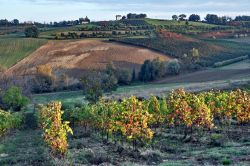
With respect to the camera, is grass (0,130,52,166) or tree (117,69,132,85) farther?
tree (117,69,132,85)

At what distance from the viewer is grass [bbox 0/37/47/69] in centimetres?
13875

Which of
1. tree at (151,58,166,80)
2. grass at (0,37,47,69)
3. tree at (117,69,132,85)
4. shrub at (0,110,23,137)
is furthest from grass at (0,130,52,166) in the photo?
grass at (0,37,47,69)

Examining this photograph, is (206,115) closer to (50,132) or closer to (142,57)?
(50,132)

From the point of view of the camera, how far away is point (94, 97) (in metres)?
93.2

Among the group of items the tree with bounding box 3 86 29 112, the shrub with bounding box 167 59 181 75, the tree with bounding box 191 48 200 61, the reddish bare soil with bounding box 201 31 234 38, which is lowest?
the tree with bounding box 3 86 29 112

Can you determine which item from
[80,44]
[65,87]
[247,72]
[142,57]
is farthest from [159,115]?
[80,44]

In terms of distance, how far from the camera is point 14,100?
307 ft

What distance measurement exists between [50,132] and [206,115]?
20.5 metres

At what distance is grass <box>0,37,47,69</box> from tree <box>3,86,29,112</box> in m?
39.7

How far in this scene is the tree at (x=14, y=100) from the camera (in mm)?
93438

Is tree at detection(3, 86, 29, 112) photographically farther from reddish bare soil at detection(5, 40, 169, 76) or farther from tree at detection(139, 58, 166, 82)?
tree at detection(139, 58, 166, 82)

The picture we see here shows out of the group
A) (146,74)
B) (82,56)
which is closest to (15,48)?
(82,56)

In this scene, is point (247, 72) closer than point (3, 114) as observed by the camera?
No

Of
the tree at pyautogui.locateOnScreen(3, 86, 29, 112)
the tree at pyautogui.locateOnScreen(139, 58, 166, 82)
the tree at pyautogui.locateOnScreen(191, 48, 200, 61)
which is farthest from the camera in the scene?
the tree at pyautogui.locateOnScreen(191, 48, 200, 61)
